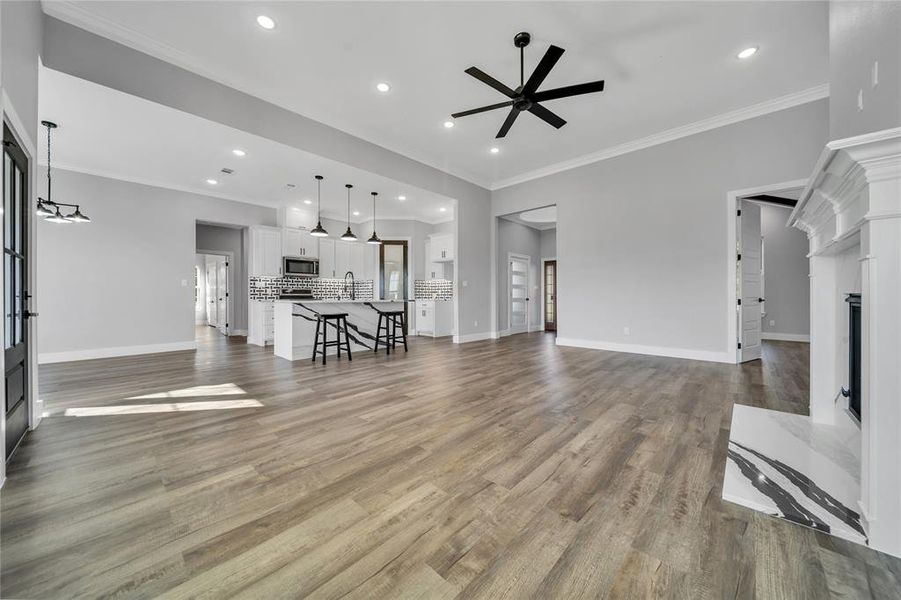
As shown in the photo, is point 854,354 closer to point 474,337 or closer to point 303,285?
point 474,337

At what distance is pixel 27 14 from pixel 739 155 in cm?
685

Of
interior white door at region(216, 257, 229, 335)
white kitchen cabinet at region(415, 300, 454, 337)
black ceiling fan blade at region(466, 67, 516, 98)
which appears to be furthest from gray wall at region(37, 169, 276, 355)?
black ceiling fan blade at region(466, 67, 516, 98)

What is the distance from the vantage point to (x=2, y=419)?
5.44 feet

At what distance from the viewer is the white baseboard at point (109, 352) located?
4.74m

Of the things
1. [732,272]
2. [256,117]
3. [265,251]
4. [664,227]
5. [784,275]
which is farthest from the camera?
[265,251]

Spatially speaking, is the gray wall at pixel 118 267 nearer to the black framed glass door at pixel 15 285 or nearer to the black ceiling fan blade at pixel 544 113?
the black framed glass door at pixel 15 285

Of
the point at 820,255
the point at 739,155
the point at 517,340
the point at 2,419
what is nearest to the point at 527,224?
the point at 517,340

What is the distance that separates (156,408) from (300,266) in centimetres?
479

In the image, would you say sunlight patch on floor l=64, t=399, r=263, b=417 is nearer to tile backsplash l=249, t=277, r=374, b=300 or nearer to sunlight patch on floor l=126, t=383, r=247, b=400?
sunlight patch on floor l=126, t=383, r=247, b=400

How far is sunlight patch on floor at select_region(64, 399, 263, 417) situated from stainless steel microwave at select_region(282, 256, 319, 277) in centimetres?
454

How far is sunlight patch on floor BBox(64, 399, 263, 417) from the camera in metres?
2.65

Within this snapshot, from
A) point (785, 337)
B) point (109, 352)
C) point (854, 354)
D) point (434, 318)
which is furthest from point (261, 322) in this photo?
point (785, 337)

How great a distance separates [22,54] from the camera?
6.85 feet

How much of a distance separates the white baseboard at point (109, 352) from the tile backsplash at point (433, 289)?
4.64 meters
